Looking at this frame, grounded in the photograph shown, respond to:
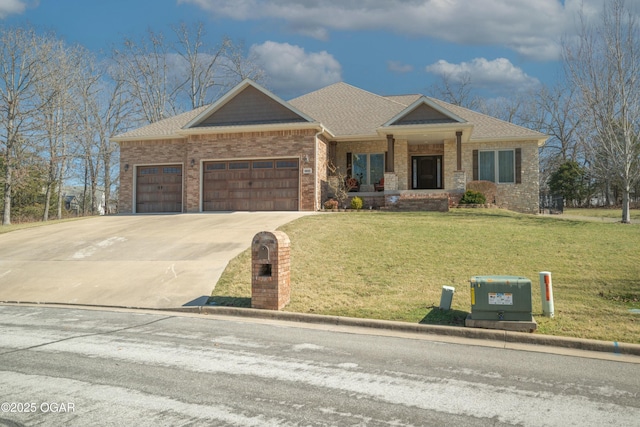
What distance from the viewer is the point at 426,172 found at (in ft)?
86.0

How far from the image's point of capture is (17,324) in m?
8.07

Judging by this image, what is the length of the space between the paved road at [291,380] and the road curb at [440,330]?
48 centimetres

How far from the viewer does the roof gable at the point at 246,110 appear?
21594mm

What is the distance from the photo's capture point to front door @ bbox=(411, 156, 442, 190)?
85.5 ft

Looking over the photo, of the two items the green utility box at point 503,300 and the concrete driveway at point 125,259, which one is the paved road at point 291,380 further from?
the concrete driveway at point 125,259

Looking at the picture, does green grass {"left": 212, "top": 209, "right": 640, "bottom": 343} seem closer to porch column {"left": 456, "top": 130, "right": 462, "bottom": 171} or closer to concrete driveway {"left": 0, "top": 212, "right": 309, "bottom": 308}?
concrete driveway {"left": 0, "top": 212, "right": 309, "bottom": 308}

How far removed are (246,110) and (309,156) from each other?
377 centimetres

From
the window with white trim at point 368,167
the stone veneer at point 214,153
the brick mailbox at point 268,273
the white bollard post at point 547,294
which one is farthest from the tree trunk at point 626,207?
the brick mailbox at point 268,273

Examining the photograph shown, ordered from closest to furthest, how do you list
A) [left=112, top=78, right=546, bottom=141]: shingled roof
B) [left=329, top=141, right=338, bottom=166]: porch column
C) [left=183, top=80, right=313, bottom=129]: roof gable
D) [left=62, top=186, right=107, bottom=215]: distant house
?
1. [left=183, top=80, right=313, bottom=129]: roof gable
2. [left=112, top=78, right=546, bottom=141]: shingled roof
3. [left=329, top=141, right=338, bottom=166]: porch column
4. [left=62, top=186, right=107, bottom=215]: distant house

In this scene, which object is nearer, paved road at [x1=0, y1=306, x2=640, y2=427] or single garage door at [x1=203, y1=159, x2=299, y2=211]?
paved road at [x1=0, y1=306, x2=640, y2=427]

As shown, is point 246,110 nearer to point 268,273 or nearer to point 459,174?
point 459,174

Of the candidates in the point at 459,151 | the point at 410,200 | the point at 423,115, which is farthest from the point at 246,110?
the point at 459,151

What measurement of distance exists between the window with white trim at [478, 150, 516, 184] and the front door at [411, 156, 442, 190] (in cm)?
216

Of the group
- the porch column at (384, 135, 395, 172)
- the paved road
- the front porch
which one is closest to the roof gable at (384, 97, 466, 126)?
the porch column at (384, 135, 395, 172)
